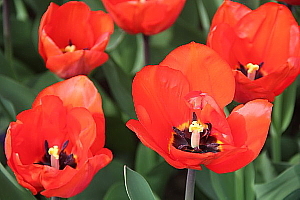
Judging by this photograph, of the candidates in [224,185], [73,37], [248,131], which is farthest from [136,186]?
[73,37]

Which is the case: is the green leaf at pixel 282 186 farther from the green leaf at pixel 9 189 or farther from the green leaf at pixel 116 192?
the green leaf at pixel 9 189

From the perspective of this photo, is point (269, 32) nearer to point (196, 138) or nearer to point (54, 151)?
point (196, 138)

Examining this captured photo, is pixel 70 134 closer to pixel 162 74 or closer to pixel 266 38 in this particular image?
pixel 162 74

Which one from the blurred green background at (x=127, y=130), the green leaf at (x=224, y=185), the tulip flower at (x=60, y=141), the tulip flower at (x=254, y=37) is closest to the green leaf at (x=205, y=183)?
the blurred green background at (x=127, y=130)

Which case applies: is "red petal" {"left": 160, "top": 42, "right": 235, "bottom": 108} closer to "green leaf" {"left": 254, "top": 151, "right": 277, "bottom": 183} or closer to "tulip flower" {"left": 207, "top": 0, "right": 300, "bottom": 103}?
"tulip flower" {"left": 207, "top": 0, "right": 300, "bottom": 103}

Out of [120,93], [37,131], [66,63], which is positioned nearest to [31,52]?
[120,93]

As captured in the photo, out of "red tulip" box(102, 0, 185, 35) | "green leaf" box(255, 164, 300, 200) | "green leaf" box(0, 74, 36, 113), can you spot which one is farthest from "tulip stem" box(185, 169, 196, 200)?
"green leaf" box(0, 74, 36, 113)
